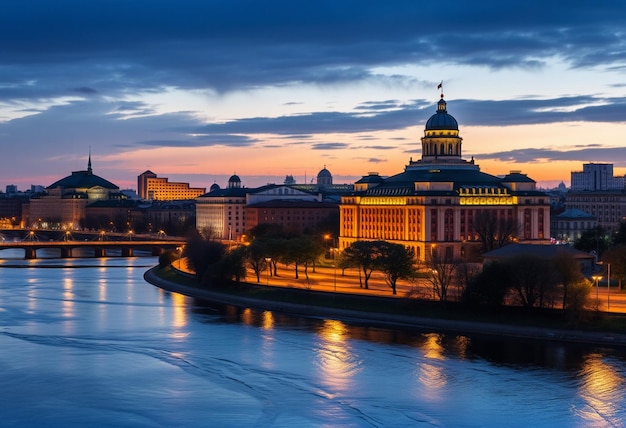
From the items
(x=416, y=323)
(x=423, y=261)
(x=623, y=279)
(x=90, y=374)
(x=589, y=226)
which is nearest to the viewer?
(x=90, y=374)

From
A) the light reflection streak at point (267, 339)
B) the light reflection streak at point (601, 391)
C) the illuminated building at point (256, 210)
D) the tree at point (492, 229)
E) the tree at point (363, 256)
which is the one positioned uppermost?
the illuminated building at point (256, 210)

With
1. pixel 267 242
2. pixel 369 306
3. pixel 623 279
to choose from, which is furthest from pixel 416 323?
pixel 267 242

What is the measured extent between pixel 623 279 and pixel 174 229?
78164 mm

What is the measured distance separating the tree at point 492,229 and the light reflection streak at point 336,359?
28.2 meters

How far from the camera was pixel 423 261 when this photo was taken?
6981cm

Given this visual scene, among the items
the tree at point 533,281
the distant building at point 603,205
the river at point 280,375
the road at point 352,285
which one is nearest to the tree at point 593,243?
the road at point 352,285

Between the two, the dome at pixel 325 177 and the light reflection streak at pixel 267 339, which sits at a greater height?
the dome at pixel 325 177

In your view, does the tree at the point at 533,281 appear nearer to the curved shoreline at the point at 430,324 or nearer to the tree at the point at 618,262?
the curved shoreline at the point at 430,324

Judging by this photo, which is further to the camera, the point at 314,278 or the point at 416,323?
the point at 314,278

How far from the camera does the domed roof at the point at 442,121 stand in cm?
8588

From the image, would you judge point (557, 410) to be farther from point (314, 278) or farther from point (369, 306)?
point (314, 278)

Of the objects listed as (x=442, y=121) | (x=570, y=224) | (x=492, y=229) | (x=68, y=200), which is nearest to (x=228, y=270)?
(x=492, y=229)

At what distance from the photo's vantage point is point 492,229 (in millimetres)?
71250

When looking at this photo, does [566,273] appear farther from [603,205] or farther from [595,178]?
[595,178]
